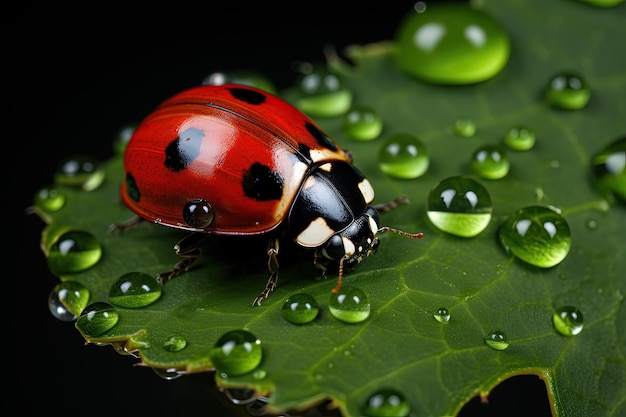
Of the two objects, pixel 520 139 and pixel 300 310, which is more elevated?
pixel 300 310

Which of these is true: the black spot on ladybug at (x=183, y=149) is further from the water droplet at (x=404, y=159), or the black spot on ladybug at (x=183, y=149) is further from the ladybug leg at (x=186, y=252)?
the water droplet at (x=404, y=159)

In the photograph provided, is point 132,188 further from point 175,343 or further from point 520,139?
point 520,139

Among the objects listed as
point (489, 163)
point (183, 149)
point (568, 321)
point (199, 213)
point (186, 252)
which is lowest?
point (568, 321)

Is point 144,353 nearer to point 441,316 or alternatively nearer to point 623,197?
point 441,316

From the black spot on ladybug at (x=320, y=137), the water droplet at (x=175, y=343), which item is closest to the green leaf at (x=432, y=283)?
the water droplet at (x=175, y=343)

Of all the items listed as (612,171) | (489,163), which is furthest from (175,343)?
(612,171)

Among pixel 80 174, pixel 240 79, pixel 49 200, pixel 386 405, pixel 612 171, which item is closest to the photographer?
pixel 386 405
